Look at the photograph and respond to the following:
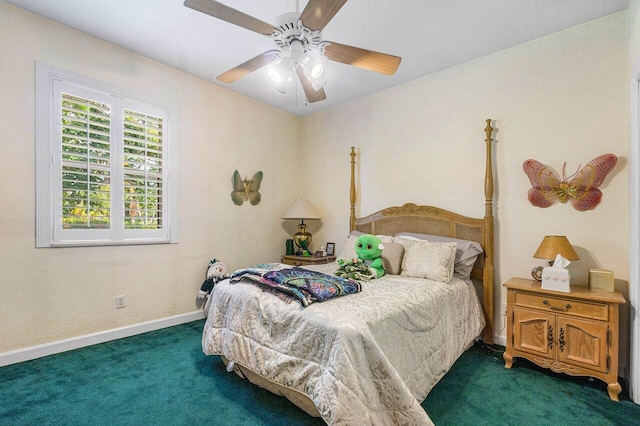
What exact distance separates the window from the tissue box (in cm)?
341

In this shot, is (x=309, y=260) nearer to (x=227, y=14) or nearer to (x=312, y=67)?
(x=312, y=67)

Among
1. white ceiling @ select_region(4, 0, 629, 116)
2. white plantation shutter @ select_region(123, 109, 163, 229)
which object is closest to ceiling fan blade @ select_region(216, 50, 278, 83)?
white ceiling @ select_region(4, 0, 629, 116)

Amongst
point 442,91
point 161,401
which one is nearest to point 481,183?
point 442,91

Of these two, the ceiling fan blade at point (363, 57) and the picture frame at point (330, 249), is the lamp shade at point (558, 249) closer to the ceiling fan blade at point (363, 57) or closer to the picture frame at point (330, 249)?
the ceiling fan blade at point (363, 57)

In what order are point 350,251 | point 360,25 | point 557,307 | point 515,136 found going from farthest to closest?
point 350,251
point 515,136
point 360,25
point 557,307

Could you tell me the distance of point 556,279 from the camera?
7.30 ft

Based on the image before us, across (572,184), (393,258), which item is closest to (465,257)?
(393,258)

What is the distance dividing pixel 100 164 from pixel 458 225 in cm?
342

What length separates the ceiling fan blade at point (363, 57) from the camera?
195cm

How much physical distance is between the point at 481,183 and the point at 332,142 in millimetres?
2030

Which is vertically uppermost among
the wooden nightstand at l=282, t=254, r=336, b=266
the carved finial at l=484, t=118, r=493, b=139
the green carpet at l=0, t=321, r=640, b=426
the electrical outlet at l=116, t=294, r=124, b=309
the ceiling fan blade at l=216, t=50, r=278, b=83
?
the ceiling fan blade at l=216, t=50, r=278, b=83

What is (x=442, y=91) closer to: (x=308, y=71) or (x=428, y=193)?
(x=428, y=193)

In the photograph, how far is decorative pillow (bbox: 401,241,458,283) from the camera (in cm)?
256

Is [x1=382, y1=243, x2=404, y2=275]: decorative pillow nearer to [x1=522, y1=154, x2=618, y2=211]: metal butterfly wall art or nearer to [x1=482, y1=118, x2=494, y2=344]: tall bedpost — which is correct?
[x1=482, y1=118, x2=494, y2=344]: tall bedpost
